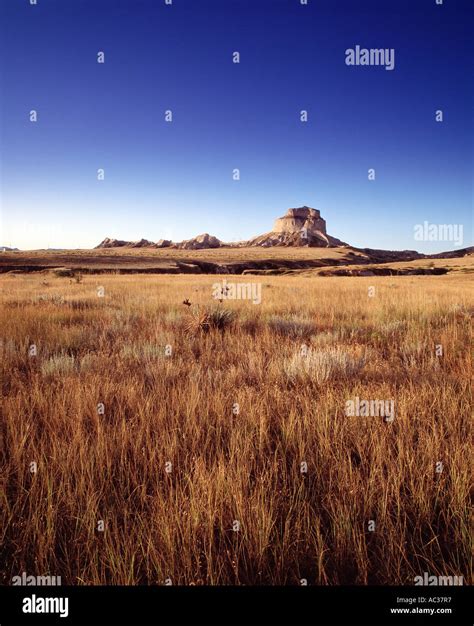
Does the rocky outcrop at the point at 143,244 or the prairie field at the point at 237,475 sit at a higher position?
the rocky outcrop at the point at 143,244

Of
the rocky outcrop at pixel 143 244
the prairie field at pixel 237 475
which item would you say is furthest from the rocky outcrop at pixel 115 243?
the prairie field at pixel 237 475

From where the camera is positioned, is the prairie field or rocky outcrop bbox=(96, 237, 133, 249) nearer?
the prairie field

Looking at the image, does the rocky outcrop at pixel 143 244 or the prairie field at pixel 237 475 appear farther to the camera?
the rocky outcrop at pixel 143 244

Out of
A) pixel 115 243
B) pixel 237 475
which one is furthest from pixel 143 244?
pixel 237 475

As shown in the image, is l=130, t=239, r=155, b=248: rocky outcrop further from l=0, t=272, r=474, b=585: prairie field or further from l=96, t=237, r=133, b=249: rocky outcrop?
l=0, t=272, r=474, b=585: prairie field

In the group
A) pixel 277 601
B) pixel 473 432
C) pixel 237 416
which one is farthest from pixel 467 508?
pixel 237 416

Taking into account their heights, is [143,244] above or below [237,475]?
above

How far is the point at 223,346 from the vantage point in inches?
201

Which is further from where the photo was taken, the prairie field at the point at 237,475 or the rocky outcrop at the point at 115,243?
the rocky outcrop at the point at 115,243

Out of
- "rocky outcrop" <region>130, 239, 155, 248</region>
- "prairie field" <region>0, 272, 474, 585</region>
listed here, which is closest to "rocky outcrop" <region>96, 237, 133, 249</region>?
"rocky outcrop" <region>130, 239, 155, 248</region>

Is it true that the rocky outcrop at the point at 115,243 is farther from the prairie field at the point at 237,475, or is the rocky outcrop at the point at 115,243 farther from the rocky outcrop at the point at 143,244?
the prairie field at the point at 237,475

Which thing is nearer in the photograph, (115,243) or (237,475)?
(237,475)

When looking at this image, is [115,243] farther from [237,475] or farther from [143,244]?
[237,475]

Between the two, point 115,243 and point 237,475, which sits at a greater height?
point 115,243
